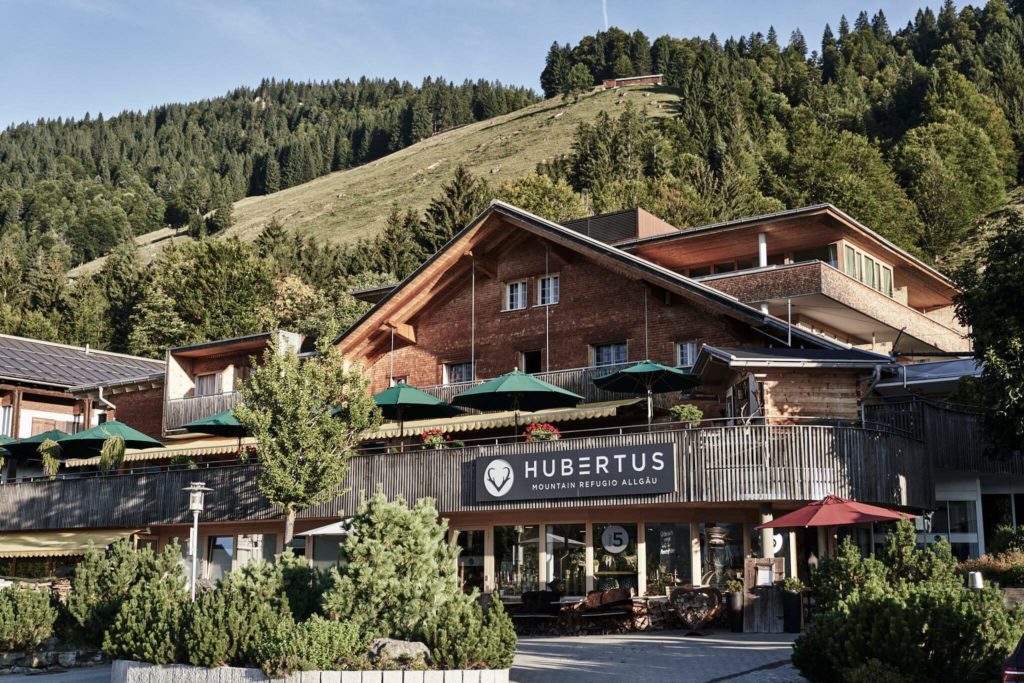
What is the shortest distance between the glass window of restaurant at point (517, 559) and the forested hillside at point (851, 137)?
56.1 meters

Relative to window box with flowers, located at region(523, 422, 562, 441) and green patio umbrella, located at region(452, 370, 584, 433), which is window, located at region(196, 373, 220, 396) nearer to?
green patio umbrella, located at region(452, 370, 584, 433)

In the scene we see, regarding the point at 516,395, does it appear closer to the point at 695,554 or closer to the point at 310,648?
the point at 695,554

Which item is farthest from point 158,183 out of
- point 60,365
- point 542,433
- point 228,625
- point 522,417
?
point 228,625

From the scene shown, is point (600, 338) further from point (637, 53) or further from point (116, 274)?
point (637, 53)

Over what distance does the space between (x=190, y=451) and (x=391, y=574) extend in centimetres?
2143

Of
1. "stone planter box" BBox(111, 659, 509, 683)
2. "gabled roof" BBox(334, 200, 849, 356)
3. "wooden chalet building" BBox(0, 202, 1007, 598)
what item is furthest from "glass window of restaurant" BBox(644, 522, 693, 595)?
"stone planter box" BBox(111, 659, 509, 683)

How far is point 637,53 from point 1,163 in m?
105

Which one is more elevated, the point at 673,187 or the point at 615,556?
the point at 673,187

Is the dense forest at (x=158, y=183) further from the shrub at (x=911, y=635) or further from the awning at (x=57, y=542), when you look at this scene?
the shrub at (x=911, y=635)

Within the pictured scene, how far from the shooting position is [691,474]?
88.7ft

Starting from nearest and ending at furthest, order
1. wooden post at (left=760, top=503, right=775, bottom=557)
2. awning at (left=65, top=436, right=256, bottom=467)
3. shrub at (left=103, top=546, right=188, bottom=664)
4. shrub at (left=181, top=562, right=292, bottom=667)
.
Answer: shrub at (left=181, top=562, right=292, bottom=667), shrub at (left=103, top=546, right=188, bottom=664), wooden post at (left=760, top=503, right=775, bottom=557), awning at (left=65, top=436, right=256, bottom=467)

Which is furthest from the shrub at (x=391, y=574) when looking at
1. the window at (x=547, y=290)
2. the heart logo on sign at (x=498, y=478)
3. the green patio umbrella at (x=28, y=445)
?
the green patio umbrella at (x=28, y=445)

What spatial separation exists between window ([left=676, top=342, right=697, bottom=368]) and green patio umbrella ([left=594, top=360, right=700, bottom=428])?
2425mm

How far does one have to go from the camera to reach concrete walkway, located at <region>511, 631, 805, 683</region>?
1780 centimetres
